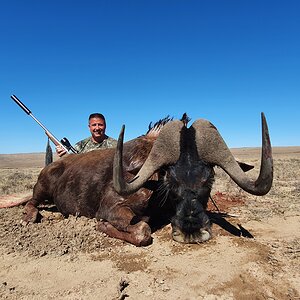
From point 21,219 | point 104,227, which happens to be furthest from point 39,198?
point 104,227

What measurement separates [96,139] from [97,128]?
1.06 feet

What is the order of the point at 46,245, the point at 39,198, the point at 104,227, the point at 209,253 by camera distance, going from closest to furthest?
the point at 209,253, the point at 46,245, the point at 104,227, the point at 39,198

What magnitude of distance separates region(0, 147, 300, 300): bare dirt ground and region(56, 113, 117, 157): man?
133 inches

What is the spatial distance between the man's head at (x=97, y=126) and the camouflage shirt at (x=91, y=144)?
146 millimetres

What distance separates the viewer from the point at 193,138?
4379 millimetres

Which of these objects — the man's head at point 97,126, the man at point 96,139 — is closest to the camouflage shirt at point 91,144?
the man at point 96,139

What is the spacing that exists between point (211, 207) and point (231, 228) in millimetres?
1954

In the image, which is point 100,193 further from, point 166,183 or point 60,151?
point 60,151

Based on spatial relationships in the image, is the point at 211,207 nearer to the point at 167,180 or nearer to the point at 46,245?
the point at 167,180

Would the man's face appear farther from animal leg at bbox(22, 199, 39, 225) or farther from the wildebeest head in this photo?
the wildebeest head

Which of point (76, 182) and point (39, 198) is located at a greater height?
point (76, 182)

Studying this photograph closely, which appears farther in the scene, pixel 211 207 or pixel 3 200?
pixel 3 200

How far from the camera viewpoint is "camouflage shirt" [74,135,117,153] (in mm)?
8328

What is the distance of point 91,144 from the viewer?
8.52 metres
